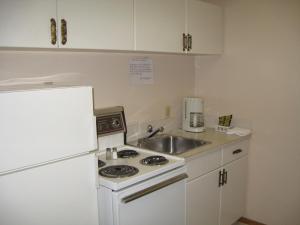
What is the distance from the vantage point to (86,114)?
1486 mm

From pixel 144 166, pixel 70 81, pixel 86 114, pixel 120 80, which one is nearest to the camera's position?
pixel 86 114

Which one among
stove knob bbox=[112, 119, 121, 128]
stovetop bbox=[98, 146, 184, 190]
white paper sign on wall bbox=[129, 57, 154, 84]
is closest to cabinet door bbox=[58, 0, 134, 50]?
white paper sign on wall bbox=[129, 57, 154, 84]

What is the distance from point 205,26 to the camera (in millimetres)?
2574

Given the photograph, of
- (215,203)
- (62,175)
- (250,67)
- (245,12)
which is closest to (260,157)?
(215,203)

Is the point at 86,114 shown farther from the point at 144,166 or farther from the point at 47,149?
the point at 144,166

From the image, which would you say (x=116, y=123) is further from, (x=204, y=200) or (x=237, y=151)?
(x=237, y=151)

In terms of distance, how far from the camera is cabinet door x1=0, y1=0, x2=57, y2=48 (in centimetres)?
140

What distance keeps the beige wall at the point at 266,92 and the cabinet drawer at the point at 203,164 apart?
1.94 feet

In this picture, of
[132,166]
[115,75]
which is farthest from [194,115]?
[132,166]

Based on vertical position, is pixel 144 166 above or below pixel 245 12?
below

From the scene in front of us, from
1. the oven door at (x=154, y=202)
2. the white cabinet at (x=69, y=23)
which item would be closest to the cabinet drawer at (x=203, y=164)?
the oven door at (x=154, y=202)

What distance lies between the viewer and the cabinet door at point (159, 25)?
201cm

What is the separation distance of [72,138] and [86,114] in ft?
0.46

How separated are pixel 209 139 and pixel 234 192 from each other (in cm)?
57
